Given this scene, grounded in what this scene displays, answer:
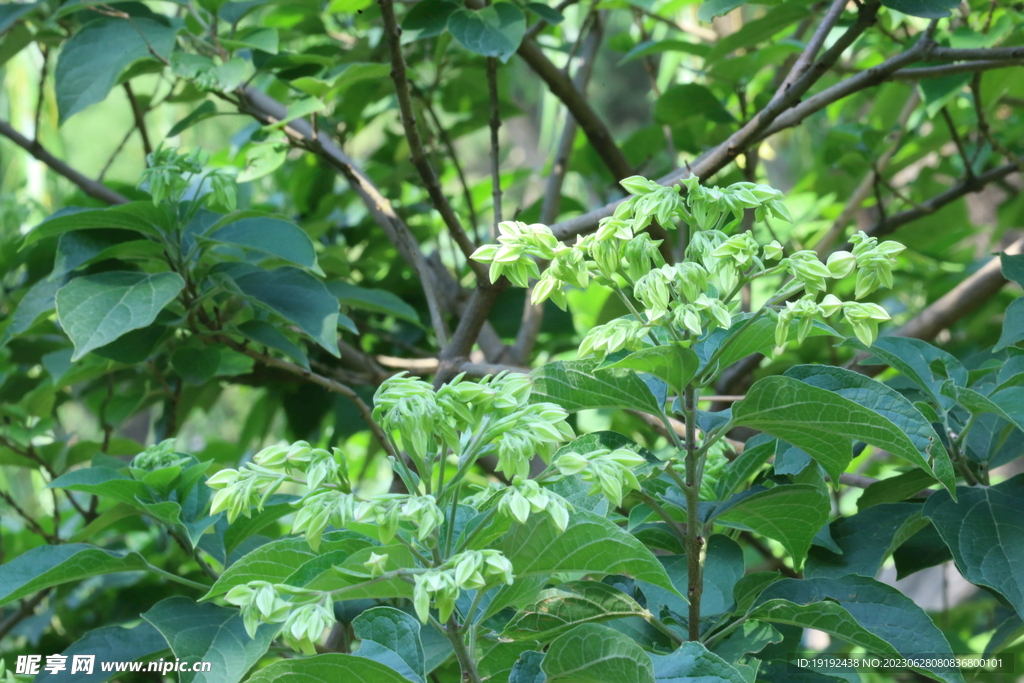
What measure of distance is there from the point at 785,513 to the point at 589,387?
22 cm

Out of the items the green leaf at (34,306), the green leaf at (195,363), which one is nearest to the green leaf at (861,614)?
the green leaf at (195,363)

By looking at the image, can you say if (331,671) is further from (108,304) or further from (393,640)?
(108,304)

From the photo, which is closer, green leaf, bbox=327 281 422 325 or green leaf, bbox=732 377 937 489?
green leaf, bbox=732 377 937 489

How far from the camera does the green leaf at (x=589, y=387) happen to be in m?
0.65

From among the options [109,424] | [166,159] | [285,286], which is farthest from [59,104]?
[109,424]

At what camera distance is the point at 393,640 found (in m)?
0.60

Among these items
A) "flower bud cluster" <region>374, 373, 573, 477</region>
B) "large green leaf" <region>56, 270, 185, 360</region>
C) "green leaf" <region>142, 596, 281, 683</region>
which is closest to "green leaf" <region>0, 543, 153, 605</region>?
"green leaf" <region>142, 596, 281, 683</region>

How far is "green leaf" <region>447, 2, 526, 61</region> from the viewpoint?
1.00 metres

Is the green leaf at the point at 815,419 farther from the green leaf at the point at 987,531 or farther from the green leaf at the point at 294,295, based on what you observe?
the green leaf at the point at 294,295

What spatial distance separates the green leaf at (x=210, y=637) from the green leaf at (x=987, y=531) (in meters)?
0.58

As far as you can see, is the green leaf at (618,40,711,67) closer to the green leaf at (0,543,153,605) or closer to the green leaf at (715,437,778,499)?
the green leaf at (715,437,778,499)

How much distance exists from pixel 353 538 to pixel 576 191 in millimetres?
1978

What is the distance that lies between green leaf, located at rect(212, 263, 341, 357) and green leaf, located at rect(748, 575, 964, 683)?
56cm

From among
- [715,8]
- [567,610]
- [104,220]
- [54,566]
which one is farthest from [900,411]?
[104,220]
